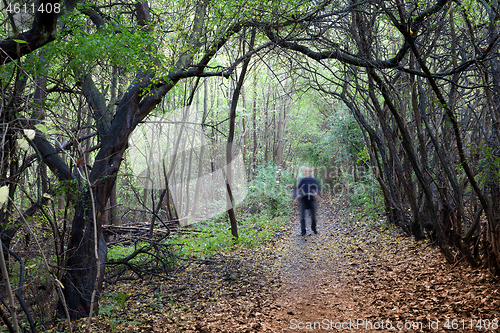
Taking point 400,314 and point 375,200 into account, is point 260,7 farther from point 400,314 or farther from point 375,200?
point 375,200

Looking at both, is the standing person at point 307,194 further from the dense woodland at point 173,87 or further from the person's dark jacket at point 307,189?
the dense woodland at point 173,87

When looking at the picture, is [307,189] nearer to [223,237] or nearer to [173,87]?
[223,237]

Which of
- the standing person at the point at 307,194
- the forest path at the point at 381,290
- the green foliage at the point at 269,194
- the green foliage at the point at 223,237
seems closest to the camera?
the forest path at the point at 381,290

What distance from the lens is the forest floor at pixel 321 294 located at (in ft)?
12.2

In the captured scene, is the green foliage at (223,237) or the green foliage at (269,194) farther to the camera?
the green foliage at (269,194)

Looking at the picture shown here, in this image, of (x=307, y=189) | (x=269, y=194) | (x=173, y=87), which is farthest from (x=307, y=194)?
(x=269, y=194)

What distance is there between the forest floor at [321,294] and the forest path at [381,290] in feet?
0.04

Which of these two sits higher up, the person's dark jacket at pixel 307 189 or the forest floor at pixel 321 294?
the person's dark jacket at pixel 307 189

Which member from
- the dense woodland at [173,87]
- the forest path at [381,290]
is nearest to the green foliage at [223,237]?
the dense woodland at [173,87]

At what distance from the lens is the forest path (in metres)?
3.55

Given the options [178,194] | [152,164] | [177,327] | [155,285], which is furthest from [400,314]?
[152,164]

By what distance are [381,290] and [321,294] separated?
3.09 ft

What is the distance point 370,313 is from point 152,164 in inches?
639

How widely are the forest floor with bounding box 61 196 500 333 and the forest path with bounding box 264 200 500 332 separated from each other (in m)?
0.01
